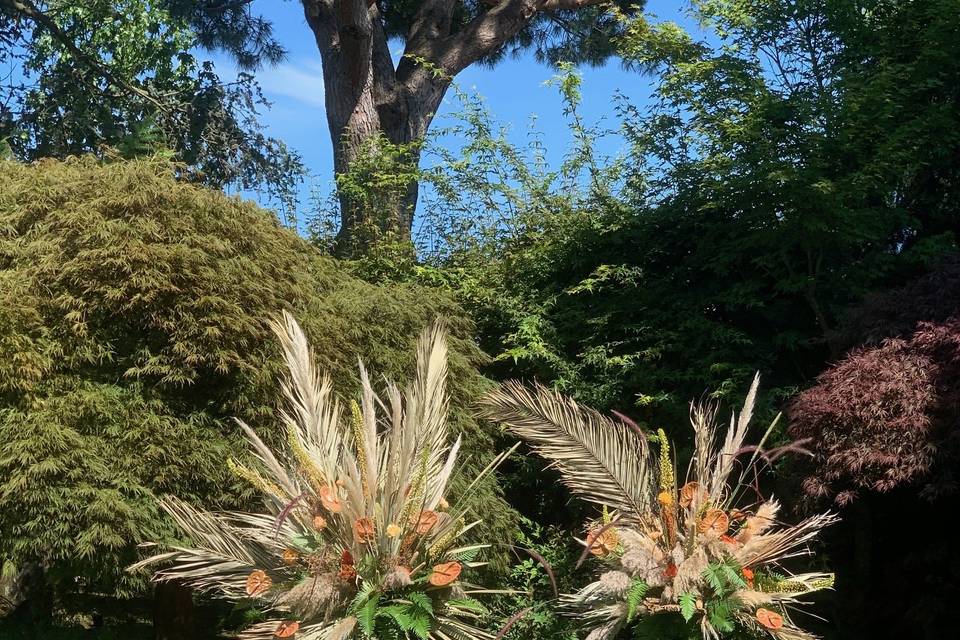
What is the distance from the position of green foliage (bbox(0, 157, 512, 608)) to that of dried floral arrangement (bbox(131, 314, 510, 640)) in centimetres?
125

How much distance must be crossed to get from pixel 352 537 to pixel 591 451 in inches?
68.9

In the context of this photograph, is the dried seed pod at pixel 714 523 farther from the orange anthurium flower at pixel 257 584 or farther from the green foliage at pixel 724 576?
the orange anthurium flower at pixel 257 584

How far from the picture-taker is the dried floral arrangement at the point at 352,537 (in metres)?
5.29

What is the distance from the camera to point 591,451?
20.8 ft

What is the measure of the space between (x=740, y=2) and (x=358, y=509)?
8031 mm

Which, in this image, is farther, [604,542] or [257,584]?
[604,542]

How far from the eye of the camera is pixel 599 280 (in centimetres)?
997

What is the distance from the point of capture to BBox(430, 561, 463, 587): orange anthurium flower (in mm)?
5293

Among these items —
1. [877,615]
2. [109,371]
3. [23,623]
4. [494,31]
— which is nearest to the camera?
[109,371]

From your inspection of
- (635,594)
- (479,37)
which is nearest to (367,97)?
(479,37)

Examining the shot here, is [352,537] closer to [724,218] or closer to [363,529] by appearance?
[363,529]

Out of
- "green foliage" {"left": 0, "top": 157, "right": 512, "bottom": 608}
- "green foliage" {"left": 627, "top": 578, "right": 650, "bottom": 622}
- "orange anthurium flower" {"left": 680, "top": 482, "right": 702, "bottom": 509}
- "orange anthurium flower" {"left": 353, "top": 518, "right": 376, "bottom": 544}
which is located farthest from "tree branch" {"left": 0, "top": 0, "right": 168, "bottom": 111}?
"green foliage" {"left": 627, "top": 578, "right": 650, "bottom": 622}

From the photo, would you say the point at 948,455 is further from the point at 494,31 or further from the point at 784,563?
the point at 494,31

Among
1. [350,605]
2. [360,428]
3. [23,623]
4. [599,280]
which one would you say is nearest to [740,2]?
[599,280]
